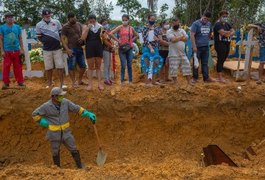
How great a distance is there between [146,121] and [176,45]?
7.05 ft

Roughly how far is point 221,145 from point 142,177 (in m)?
4.04

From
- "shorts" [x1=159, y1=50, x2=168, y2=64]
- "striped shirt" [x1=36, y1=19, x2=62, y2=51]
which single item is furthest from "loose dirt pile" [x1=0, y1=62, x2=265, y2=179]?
"striped shirt" [x1=36, y1=19, x2=62, y2=51]

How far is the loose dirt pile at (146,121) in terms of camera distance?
943cm

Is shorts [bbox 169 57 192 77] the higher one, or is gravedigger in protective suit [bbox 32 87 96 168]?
shorts [bbox 169 57 192 77]

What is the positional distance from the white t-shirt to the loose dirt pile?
35.4 inches

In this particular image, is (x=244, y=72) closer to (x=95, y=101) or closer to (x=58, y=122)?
(x=95, y=101)

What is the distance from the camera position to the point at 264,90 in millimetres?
9594

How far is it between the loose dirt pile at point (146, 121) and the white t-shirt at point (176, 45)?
899 mm

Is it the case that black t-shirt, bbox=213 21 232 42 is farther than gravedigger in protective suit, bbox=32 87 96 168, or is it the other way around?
black t-shirt, bbox=213 21 232 42

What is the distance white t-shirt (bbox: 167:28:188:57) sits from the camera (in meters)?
9.41

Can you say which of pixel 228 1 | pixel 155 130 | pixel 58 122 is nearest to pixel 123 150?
pixel 155 130

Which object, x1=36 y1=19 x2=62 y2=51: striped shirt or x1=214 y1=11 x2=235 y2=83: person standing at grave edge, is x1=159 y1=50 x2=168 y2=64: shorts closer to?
x1=214 y1=11 x2=235 y2=83: person standing at grave edge

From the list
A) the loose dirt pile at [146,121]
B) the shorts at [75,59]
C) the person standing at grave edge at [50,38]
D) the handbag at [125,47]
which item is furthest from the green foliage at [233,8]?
the person standing at grave edge at [50,38]

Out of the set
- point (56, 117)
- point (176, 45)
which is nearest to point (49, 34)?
point (56, 117)
